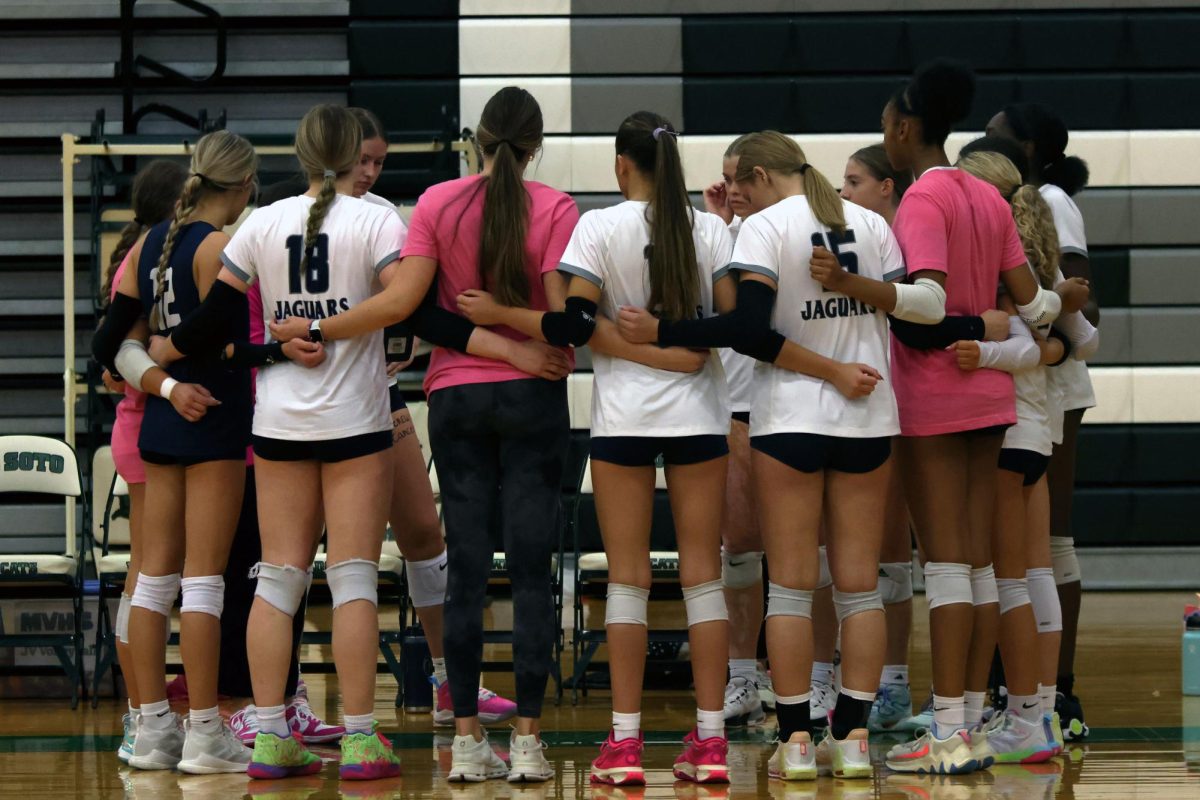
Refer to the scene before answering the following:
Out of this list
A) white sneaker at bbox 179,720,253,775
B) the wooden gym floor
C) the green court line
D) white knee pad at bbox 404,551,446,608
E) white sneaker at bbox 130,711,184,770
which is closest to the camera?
the wooden gym floor

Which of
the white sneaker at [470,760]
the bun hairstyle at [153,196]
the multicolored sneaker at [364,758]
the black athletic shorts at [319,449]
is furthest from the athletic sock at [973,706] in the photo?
the bun hairstyle at [153,196]

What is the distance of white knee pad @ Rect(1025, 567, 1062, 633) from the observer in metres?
4.04

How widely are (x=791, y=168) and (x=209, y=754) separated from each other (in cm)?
212

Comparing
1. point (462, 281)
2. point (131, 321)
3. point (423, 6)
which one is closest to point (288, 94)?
point (423, 6)

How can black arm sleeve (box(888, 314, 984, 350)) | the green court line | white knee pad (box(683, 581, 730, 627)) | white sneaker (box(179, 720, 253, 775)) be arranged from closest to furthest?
white knee pad (box(683, 581, 730, 627)) → black arm sleeve (box(888, 314, 984, 350)) → white sneaker (box(179, 720, 253, 775)) → the green court line

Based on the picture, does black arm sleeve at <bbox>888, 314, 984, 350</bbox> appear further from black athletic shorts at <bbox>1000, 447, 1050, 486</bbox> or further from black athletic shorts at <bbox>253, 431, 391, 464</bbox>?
black athletic shorts at <bbox>253, 431, 391, 464</bbox>

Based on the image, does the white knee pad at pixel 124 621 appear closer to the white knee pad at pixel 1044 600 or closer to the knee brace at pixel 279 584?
the knee brace at pixel 279 584

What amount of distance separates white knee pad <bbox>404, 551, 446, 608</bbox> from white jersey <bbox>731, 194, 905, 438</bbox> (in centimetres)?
125

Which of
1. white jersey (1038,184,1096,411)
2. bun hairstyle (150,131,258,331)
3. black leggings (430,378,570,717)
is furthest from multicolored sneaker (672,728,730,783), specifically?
bun hairstyle (150,131,258,331)

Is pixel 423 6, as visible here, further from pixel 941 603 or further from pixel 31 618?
pixel 941 603

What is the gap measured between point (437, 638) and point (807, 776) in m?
1.38

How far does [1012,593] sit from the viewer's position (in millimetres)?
3916

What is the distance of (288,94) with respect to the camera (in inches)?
311

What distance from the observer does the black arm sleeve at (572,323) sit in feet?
11.6
